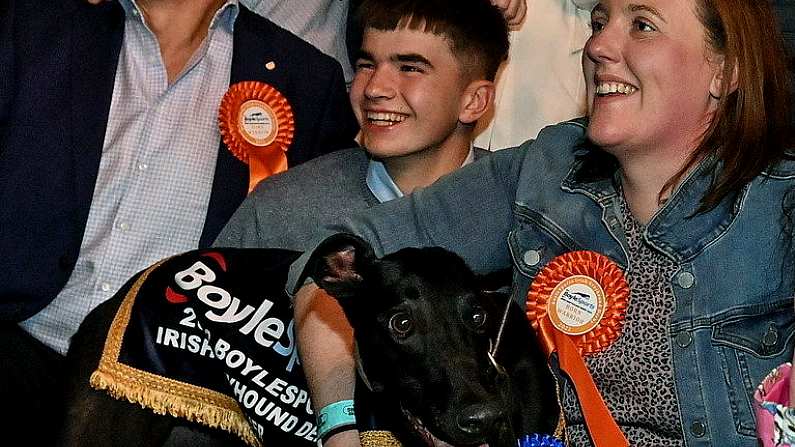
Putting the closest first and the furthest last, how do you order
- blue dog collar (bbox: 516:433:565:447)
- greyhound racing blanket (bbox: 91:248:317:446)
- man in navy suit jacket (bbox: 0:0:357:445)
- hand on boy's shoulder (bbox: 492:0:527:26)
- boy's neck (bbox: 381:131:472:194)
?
blue dog collar (bbox: 516:433:565:447)
greyhound racing blanket (bbox: 91:248:317:446)
man in navy suit jacket (bbox: 0:0:357:445)
boy's neck (bbox: 381:131:472:194)
hand on boy's shoulder (bbox: 492:0:527:26)

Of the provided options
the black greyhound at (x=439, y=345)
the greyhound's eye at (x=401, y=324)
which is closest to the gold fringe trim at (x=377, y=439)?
the black greyhound at (x=439, y=345)

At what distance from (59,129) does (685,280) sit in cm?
158

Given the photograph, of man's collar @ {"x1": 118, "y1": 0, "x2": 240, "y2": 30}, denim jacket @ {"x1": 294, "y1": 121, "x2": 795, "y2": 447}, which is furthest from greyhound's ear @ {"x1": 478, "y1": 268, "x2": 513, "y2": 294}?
man's collar @ {"x1": 118, "y1": 0, "x2": 240, "y2": 30}

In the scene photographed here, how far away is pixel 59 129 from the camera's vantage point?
2787 millimetres

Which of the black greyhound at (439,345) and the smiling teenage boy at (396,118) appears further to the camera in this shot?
the smiling teenage boy at (396,118)

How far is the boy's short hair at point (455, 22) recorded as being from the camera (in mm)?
2840

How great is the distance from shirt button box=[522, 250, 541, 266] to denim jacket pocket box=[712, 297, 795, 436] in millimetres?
371

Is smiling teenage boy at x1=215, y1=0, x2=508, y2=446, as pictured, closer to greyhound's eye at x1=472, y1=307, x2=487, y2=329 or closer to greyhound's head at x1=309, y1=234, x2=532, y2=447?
greyhound's head at x1=309, y1=234, x2=532, y2=447

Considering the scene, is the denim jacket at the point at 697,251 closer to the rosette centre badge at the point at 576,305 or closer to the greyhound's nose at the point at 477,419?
the rosette centre badge at the point at 576,305

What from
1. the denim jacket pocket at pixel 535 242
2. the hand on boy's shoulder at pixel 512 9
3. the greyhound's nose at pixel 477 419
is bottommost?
the greyhound's nose at pixel 477 419

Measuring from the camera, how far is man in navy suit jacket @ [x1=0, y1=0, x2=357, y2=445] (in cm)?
271

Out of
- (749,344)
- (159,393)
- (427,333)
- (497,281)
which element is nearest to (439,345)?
(427,333)

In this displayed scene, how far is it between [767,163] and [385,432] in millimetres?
814

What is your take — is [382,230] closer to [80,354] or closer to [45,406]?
[80,354]
